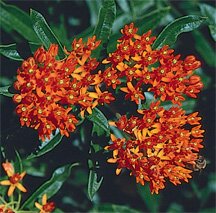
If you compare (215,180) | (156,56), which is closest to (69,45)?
→ (156,56)

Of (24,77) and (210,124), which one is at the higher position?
(24,77)

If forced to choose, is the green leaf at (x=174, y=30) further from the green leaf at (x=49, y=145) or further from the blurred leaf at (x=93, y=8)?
the blurred leaf at (x=93, y=8)

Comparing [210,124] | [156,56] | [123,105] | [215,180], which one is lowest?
[215,180]

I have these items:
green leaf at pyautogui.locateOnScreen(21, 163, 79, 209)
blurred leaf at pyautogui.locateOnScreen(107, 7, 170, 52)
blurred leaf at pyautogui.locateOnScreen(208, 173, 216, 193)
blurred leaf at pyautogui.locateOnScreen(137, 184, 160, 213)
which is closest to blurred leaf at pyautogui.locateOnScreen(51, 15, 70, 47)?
blurred leaf at pyautogui.locateOnScreen(107, 7, 170, 52)

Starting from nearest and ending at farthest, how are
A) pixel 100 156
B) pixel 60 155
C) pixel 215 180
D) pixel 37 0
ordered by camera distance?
pixel 100 156 → pixel 60 155 → pixel 37 0 → pixel 215 180

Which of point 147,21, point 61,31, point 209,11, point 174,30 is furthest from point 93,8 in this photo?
point 174,30

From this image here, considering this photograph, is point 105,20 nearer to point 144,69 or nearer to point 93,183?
point 144,69

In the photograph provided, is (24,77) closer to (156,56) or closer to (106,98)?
(106,98)

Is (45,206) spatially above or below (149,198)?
above
